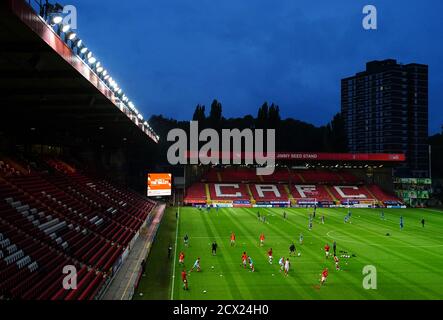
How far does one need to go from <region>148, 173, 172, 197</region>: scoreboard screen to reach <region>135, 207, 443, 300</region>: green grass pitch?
1243 centimetres

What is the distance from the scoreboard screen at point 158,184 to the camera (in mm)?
58969

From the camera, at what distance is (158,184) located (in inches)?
2343

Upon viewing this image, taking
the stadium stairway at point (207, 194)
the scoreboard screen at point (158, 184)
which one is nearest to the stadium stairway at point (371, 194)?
the stadium stairway at point (207, 194)

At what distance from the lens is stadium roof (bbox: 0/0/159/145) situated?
38.1 feet

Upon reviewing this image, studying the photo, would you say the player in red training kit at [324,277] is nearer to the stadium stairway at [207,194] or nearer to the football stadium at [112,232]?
the football stadium at [112,232]

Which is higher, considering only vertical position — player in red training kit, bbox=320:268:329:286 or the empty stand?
the empty stand

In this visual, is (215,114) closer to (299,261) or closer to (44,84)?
(299,261)
